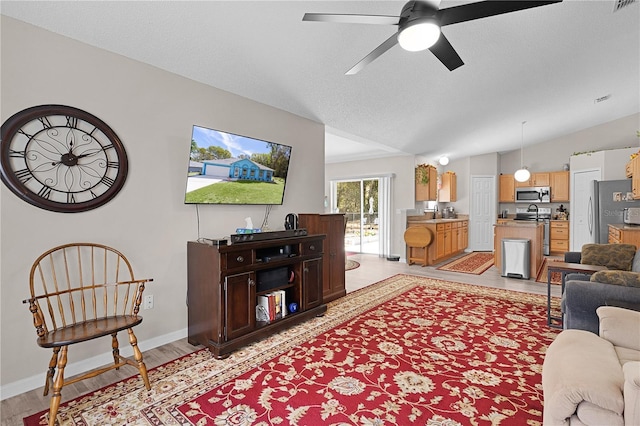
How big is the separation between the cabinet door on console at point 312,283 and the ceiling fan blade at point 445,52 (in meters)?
2.24

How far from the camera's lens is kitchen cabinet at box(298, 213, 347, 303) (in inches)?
152

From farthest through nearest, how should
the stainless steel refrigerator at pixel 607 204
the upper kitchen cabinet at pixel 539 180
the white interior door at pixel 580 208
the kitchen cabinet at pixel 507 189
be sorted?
the kitchen cabinet at pixel 507 189, the upper kitchen cabinet at pixel 539 180, the white interior door at pixel 580 208, the stainless steel refrigerator at pixel 607 204

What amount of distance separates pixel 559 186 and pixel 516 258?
3.73 meters

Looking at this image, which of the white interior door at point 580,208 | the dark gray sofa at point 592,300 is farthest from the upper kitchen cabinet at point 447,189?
the dark gray sofa at point 592,300

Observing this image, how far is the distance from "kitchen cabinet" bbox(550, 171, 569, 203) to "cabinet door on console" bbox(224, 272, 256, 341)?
8078 mm

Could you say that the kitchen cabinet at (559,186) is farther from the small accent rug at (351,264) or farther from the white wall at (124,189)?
the white wall at (124,189)

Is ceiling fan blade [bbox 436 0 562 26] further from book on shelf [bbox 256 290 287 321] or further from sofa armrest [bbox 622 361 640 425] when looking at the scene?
book on shelf [bbox 256 290 287 321]

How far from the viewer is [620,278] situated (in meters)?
2.20

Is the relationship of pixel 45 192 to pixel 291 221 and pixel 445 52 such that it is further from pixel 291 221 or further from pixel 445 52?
pixel 445 52

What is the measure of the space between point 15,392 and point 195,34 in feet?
9.10

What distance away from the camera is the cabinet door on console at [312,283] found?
3.28 metres

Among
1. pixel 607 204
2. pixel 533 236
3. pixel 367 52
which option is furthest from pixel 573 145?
pixel 367 52

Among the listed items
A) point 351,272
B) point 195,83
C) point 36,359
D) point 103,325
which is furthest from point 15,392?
point 351,272

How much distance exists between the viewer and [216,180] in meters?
3.03
